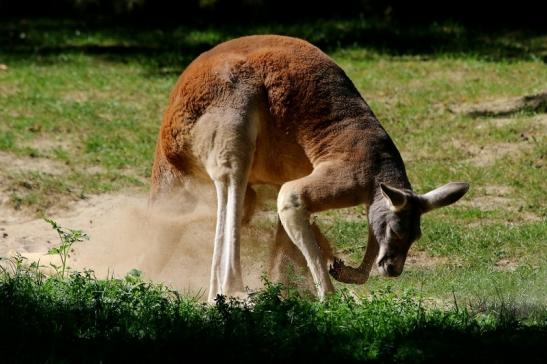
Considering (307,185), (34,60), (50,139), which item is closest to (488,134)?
(50,139)

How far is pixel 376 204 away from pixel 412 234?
1.01 ft

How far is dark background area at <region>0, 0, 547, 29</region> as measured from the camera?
17328 millimetres

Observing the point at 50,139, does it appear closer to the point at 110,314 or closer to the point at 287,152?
the point at 287,152

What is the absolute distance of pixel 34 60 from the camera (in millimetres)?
15367

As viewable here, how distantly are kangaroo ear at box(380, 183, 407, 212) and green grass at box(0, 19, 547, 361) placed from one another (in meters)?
0.53

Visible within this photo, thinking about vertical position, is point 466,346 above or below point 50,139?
above

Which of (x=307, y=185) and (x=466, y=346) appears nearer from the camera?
(x=466, y=346)

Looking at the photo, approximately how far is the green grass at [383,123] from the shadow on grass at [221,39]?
0.03 meters

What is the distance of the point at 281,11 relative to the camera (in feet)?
58.4

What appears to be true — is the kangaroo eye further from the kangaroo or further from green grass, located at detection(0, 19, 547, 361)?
green grass, located at detection(0, 19, 547, 361)

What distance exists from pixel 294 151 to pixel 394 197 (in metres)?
0.85

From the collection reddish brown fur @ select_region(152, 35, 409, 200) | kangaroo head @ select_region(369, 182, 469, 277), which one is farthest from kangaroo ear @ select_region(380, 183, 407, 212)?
reddish brown fur @ select_region(152, 35, 409, 200)

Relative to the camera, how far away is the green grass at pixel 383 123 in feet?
22.2

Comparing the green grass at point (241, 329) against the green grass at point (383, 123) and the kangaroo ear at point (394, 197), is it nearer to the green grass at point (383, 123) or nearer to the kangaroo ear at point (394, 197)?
the green grass at point (383, 123)
